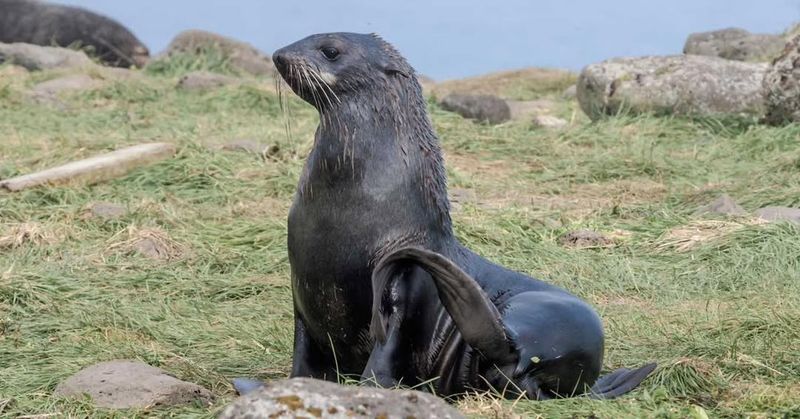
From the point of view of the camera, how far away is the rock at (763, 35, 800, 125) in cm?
1255

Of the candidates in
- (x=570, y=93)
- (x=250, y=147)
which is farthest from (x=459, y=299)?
(x=570, y=93)

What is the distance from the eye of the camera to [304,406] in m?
3.43

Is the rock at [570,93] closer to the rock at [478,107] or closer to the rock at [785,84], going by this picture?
the rock at [478,107]

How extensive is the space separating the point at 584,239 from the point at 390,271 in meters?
4.36

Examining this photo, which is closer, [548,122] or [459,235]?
[459,235]

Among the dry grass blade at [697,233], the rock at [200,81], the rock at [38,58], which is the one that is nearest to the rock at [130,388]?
the dry grass blade at [697,233]

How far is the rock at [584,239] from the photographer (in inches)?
349

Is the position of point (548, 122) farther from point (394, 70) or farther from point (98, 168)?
point (394, 70)

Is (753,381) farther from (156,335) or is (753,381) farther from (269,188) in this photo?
(269,188)

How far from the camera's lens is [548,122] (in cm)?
1372

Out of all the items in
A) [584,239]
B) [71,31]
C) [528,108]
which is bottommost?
[584,239]

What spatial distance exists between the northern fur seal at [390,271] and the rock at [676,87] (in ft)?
28.1

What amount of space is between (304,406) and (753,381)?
254 centimetres

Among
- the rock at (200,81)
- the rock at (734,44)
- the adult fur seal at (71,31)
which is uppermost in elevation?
the adult fur seal at (71,31)
